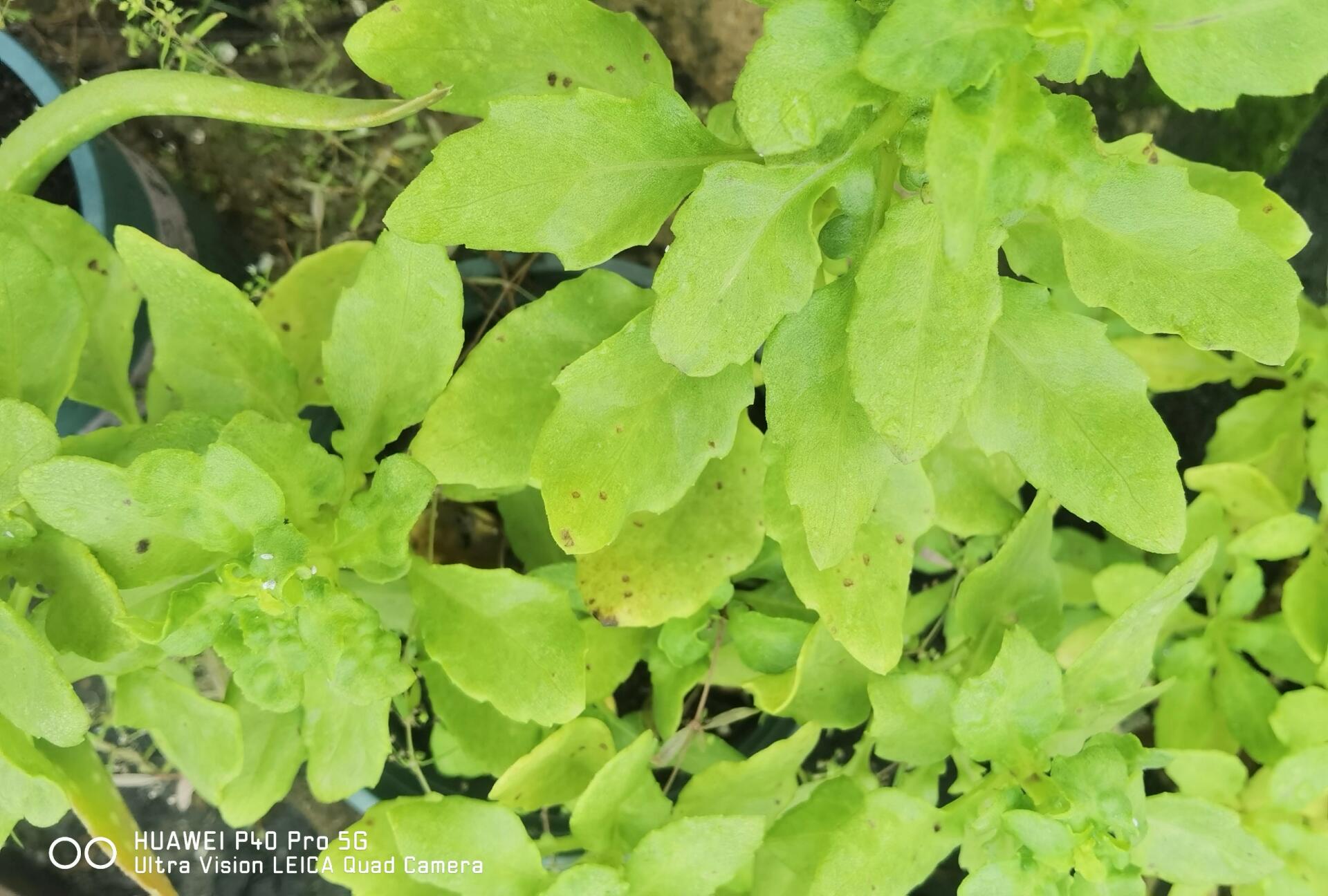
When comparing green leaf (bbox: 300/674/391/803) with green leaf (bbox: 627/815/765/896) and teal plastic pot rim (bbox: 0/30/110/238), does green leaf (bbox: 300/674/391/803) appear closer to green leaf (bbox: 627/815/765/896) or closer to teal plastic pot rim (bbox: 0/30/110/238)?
green leaf (bbox: 627/815/765/896)

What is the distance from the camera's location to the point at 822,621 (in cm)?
79

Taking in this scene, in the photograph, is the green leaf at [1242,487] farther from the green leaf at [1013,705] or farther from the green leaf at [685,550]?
the green leaf at [685,550]

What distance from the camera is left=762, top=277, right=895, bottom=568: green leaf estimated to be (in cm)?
67

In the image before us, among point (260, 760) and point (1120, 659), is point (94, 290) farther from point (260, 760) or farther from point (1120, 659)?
point (1120, 659)

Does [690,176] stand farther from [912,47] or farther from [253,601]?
[253,601]

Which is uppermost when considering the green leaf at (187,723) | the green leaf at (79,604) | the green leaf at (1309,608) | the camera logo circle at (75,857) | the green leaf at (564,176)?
the green leaf at (564,176)

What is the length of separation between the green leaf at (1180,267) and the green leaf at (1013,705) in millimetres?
263

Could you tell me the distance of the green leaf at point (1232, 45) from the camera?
0.56m

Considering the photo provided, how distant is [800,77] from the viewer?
1.84 ft

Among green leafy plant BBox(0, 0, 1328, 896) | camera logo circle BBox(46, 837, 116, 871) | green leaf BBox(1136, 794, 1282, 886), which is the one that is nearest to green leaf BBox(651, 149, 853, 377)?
green leafy plant BBox(0, 0, 1328, 896)

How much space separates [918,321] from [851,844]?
412mm

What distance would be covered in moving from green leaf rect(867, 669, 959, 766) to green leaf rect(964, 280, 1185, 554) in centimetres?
22

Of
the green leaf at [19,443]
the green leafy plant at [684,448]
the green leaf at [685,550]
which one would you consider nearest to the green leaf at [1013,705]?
the green leafy plant at [684,448]

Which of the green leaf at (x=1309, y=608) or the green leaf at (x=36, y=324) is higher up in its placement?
the green leaf at (x=36, y=324)
